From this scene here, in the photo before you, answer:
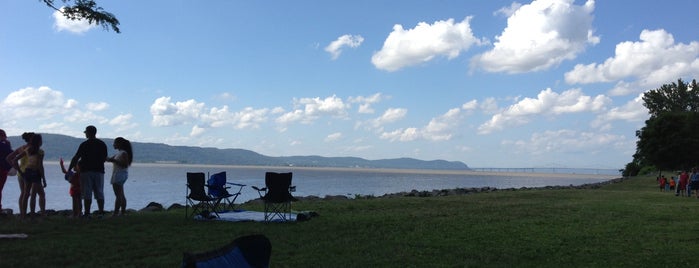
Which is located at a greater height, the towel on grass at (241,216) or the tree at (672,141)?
the tree at (672,141)

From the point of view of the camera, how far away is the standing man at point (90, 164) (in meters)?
9.73

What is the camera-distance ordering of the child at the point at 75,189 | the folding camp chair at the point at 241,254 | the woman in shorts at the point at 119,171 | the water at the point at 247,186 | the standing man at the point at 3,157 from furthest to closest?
1. the water at the point at 247,186
2. the woman in shorts at the point at 119,171
3. the child at the point at 75,189
4. the standing man at the point at 3,157
5. the folding camp chair at the point at 241,254

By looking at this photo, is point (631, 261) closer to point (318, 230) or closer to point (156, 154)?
point (318, 230)

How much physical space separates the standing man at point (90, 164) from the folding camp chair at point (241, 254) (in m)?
7.09

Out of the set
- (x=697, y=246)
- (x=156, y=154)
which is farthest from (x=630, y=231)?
(x=156, y=154)

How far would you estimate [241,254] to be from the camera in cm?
361

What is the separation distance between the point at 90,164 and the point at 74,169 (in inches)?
33.8

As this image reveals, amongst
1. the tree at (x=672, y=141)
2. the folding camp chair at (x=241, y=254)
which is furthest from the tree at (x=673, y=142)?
the folding camp chair at (x=241, y=254)

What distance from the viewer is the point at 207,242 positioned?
7.55 metres

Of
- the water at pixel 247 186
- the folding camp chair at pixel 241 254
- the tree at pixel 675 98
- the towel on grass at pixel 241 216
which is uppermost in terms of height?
Result: the tree at pixel 675 98

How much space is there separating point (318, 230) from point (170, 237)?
217 centimetres

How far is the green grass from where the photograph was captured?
21.0ft

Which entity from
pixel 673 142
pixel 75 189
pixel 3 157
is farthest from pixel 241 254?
pixel 673 142

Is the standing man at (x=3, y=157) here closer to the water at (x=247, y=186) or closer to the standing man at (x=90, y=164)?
the standing man at (x=90, y=164)
